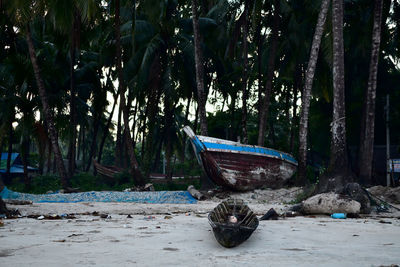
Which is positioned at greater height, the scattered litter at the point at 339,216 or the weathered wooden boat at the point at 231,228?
the weathered wooden boat at the point at 231,228

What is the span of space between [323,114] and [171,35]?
→ 35.4 feet

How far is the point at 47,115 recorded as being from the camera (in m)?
15.5

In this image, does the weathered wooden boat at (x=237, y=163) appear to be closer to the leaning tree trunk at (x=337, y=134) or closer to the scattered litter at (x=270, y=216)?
the leaning tree trunk at (x=337, y=134)

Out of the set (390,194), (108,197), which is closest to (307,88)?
(390,194)

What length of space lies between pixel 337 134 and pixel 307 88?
Answer: 335cm

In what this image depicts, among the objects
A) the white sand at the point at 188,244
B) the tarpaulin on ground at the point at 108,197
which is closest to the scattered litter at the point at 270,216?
the white sand at the point at 188,244

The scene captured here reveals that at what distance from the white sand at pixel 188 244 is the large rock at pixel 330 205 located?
114cm

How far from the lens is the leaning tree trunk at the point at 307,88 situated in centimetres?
1347

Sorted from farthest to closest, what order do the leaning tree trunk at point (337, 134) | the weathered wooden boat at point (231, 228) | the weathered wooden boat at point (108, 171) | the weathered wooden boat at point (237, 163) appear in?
the weathered wooden boat at point (108, 171), the weathered wooden boat at point (237, 163), the leaning tree trunk at point (337, 134), the weathered wooden boat at point (231, 228)

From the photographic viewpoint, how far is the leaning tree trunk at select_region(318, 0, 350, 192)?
34.6ft

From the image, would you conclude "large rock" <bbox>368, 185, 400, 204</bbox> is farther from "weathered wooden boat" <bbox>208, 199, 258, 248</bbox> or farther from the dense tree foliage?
"weathered wooden boat" <bbox>208, 199, 258, 248</bbox>

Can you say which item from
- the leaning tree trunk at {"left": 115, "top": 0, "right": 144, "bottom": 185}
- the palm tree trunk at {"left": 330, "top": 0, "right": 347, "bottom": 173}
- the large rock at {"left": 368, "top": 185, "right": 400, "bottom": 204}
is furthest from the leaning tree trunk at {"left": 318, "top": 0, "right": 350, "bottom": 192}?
the leaning tree trunk at {"left": 115, "top": 0, "right": 144, "bottom": 185}

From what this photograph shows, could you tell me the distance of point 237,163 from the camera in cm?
1398

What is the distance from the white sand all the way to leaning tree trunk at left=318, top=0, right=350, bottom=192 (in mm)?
2876
